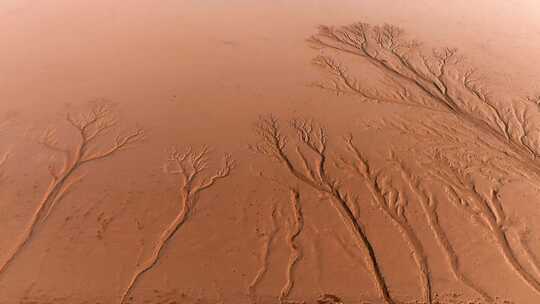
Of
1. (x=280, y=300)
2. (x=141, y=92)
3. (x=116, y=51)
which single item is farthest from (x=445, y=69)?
(x=116, y=51)

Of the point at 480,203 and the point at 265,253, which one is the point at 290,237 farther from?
the point at 480,203

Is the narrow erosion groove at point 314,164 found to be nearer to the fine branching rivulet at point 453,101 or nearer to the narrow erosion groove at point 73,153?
the fine branching rivulet at point 453,101

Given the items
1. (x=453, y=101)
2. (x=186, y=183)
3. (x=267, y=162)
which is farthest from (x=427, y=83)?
(x=186, y=183)

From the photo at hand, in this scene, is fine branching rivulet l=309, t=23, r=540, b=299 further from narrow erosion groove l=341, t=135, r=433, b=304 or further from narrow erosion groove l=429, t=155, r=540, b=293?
narrow erosion groove l=341, t=135, r=433, b=304

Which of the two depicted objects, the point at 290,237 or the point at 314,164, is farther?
the point at 314,164

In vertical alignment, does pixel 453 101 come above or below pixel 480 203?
above

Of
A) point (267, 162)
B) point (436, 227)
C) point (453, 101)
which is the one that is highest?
point (453, 101)

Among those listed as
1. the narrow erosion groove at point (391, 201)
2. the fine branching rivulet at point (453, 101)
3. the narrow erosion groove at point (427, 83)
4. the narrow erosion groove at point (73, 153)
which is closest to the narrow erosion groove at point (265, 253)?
the narrow erosion groove at point (391, 201)
